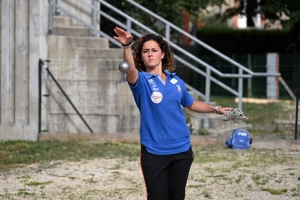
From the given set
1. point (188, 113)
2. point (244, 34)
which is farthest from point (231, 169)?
point (244, 34)

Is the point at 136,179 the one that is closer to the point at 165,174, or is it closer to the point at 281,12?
the point at 165,174

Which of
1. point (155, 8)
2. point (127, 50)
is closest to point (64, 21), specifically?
point (155, 8)

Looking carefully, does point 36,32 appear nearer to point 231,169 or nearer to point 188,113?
point 188,113

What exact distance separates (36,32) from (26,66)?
65 cm

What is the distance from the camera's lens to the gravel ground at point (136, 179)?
9.05 metres

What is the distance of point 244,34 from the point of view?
109 ft

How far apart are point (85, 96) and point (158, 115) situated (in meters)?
8.48

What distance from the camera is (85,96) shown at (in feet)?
47.6

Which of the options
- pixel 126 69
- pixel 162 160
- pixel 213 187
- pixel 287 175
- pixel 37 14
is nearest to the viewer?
pixel 126 69

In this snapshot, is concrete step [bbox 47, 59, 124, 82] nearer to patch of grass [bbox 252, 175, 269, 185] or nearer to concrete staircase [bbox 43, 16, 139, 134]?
concrete staircase [bbox 43, 16, 139, 134]

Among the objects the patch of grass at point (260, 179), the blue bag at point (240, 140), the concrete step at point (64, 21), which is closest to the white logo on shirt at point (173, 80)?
the patch of grass at point (260, 179)

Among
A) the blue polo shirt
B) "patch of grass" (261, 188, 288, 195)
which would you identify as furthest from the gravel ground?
the blue polo shirt

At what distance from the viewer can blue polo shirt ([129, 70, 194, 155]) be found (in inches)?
240

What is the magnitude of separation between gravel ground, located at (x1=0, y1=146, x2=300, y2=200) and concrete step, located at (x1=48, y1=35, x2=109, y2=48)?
3506 millimetres
